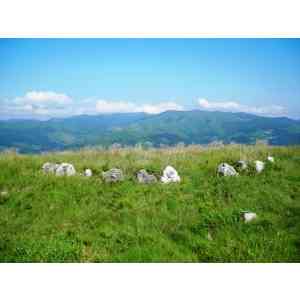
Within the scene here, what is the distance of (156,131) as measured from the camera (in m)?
105

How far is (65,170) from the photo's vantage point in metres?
8.02

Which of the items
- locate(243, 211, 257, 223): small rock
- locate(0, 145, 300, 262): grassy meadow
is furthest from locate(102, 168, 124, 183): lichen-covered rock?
locate(243, 211, 257, 223): small rock

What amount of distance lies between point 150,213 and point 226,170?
7.95 ft

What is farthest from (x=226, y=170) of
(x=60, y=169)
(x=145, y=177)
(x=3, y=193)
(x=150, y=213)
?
(x=3, y=193)

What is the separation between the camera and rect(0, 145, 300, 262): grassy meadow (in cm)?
566

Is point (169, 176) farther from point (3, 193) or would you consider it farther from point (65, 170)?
point (3, 193)

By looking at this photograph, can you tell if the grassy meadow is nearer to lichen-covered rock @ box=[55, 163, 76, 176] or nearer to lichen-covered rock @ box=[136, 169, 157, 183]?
lichen-covered rock @ box=[136, 169, 157, 183]

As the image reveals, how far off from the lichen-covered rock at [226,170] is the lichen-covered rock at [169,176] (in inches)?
43.1

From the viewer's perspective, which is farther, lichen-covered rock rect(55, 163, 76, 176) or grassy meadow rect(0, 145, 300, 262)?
lichen-covered rock rect(55, 163, 76, 176)

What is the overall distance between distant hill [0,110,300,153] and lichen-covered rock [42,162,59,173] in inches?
63.1

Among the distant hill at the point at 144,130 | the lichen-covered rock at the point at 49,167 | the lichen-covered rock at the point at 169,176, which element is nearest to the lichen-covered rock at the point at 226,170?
the lichen-covered rock at the point at 169,176
